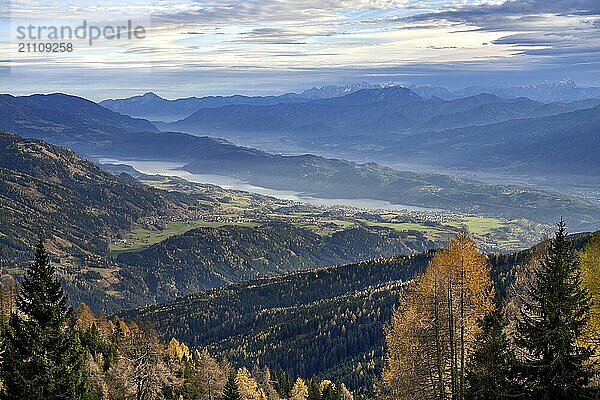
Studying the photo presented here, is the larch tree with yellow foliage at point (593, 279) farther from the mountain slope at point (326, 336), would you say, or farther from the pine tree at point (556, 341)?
the mountain slope at point (326, 336)

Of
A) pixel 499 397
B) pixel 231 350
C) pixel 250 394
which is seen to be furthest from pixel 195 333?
pixel 499 397

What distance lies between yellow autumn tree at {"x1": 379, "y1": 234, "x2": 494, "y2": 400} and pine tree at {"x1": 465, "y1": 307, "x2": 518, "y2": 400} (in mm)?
3690

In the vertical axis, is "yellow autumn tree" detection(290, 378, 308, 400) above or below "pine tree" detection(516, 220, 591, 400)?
below

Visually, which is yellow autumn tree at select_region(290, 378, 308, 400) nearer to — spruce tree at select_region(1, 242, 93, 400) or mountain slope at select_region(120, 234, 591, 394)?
mountain slope at select_region(120, 234, 591, 394)

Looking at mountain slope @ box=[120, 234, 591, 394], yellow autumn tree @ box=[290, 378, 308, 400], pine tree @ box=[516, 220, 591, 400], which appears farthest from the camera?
mountain slope @ box=[120, 234, 591, 394]

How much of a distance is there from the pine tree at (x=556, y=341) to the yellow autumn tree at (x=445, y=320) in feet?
42.9

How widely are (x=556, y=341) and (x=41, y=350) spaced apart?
850 inches

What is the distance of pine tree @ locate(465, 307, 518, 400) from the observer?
25.8 m

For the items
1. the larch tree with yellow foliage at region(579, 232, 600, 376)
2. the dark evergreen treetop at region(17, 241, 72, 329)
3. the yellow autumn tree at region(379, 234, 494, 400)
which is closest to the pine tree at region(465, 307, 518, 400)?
the yellow autumn tree at region(379, 234, 494, 400)

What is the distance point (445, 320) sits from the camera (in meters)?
39.8

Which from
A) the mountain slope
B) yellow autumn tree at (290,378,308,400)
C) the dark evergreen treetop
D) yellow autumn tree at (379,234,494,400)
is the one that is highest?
the dark evergreen treetop

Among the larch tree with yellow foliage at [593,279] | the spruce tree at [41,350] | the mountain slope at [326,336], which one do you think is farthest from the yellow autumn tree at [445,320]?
the mountain slope at [326,336]

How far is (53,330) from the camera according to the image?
1166 inches

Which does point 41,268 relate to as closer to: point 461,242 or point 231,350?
point 461,242
